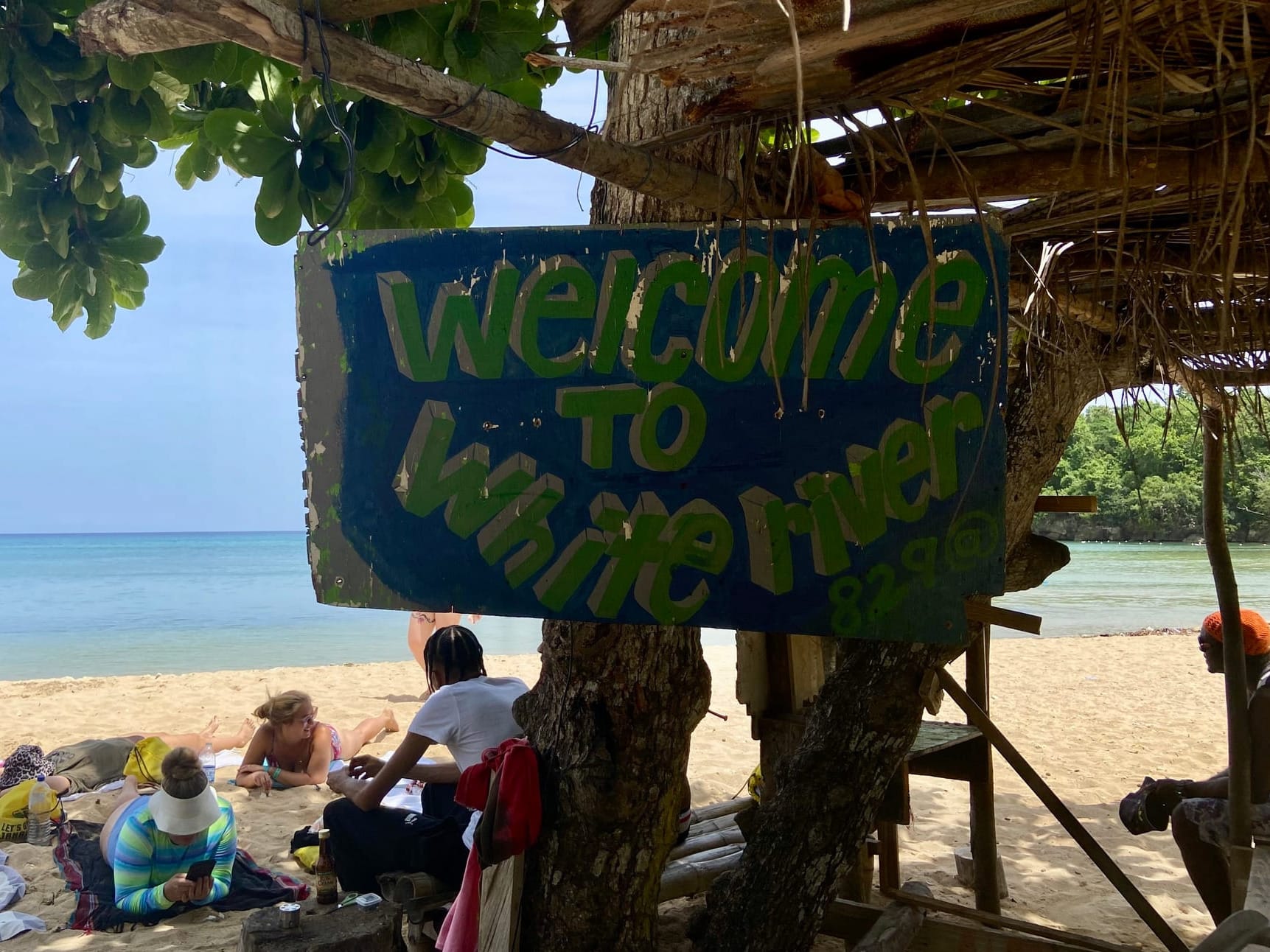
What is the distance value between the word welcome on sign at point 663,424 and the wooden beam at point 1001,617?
1.24 meters

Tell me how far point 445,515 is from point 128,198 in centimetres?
263

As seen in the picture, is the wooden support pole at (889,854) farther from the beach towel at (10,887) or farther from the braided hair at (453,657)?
the beach towel at (10,887)

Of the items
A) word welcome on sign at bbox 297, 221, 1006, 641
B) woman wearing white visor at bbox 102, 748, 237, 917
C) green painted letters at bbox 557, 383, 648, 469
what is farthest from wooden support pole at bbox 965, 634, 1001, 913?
woman wearing white visor at bbox 102, 748, 237, 917

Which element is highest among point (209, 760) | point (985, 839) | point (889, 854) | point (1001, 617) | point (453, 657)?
point (1001, 617)

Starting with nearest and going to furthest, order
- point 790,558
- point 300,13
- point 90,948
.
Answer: point 300,13
point 790,558
point 90,948

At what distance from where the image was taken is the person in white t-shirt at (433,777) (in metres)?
3.53

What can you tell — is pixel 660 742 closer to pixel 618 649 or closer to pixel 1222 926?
pixel 618 649

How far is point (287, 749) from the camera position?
6.97 m

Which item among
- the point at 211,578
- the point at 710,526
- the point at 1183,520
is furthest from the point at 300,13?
the point at 211,578

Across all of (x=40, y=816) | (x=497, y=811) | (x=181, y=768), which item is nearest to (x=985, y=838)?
(x=497, y=811)

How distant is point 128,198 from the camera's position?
3.87m

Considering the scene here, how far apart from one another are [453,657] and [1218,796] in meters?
3.44

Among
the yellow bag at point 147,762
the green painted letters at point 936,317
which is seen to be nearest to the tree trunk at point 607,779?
the green painted letters at point 936,317

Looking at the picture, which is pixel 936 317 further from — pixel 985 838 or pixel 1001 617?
pixel 985 838
